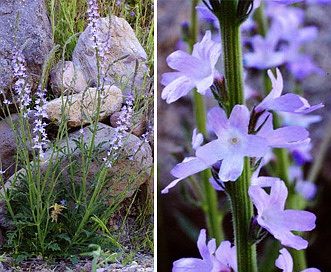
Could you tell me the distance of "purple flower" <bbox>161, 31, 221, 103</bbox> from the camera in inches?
40.0

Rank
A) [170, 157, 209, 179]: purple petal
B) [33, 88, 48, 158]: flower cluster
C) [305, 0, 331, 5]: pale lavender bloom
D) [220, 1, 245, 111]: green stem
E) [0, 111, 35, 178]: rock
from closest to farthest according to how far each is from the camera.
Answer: [220, 1, 245, 111]: green stem < [170, 157, 209, 179]: purple petal < [305, 0, 331, 5]: pale lavender bloom < [33, 88, 48, 158]: flower cluster < [0, 111, 35, 178]: rock

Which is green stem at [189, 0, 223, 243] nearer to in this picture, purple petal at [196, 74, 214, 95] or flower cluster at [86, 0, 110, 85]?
purple petal at [196, 74, 214, 95]

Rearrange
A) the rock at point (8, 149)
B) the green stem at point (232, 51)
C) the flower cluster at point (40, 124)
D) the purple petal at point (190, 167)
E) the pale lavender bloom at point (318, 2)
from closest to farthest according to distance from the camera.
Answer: the green stem at point (232, 51) → the purple petal at point (190, 167) → the pale lavender bloom at point (318, 2) → the flower cluster at point (40, 124) → the rock at point (8, 149)

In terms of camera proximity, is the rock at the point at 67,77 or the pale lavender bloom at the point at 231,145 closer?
the pale lavender bloom at the point at 231,145

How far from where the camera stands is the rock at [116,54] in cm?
162

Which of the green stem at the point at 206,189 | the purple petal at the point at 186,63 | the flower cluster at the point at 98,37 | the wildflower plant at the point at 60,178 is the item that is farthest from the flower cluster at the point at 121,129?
the purple petal at the point at 186,63

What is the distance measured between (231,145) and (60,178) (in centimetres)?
77

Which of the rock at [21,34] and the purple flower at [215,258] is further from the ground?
the rock at [21,34]

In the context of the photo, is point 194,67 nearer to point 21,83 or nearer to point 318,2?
point 318,2

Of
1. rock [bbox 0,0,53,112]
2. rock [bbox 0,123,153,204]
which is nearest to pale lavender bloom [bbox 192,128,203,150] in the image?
rock [bbox 0,123,153,204]

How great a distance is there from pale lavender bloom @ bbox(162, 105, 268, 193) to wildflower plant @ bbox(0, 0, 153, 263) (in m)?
0.59

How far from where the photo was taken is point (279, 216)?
1.00m

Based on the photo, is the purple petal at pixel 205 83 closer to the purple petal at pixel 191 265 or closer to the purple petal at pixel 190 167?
the purple petal at pixel 190 167

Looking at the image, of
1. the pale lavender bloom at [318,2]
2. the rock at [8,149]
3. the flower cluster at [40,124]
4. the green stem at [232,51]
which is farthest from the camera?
the rock at [8,149]
